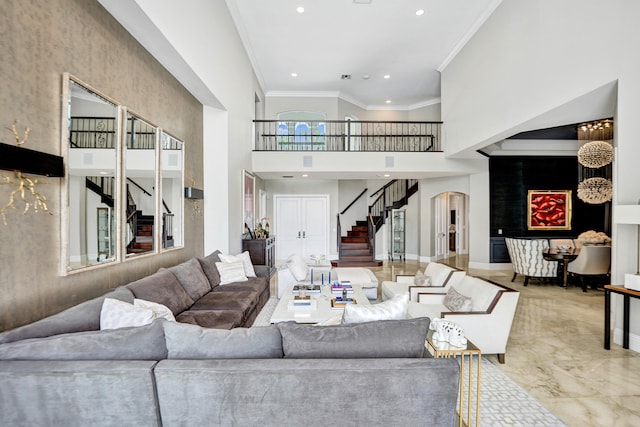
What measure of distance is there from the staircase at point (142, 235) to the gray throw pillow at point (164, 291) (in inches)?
15.2

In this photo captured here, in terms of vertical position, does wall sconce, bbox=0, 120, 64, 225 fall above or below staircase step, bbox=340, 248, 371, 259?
above

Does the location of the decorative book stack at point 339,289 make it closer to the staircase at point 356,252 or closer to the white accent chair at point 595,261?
the staircase at point 356,252

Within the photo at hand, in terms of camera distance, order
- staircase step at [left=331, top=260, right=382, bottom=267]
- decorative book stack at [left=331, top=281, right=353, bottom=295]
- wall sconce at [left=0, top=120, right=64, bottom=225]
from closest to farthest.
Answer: wall sconce at [left=0, top=120, right=64, bottom=225] < decorative book stack at [left=331, top=281, right=353, bottom=295] < staircase step at [left=331, top=260, right=382, bottom=267]

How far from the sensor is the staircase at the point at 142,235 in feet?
11.8

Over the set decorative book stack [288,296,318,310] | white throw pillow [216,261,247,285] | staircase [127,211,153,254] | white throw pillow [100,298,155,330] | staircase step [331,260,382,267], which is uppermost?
staircase [127,211,153,254]

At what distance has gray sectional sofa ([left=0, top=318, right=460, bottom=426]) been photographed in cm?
157

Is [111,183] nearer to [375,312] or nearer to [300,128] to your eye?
[375,312]

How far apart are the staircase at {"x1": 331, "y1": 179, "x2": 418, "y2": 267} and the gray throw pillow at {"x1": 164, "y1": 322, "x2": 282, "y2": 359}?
305 inches

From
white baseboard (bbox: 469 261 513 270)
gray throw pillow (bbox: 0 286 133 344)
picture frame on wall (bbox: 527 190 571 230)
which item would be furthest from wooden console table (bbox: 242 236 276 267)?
picture frame on wall (bbox: 527 190 571 230)

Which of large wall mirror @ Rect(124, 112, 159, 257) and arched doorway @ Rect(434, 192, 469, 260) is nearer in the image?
large wall mirror @ Rect(124, 112, 159, 257)

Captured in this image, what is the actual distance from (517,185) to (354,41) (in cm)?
584

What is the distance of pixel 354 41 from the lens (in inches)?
284

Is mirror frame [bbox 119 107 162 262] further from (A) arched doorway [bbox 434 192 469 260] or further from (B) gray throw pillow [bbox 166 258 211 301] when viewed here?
(A) arched doorway [bbox 434 192 469 260]

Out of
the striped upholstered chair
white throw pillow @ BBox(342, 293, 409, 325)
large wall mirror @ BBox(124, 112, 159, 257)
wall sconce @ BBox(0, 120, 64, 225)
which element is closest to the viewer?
wall sconce @ BBox(0, 120, 64, 225)
